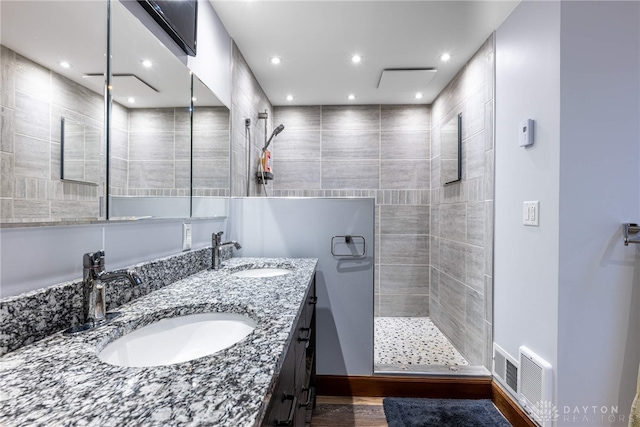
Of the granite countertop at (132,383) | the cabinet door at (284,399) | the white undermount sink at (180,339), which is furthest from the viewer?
the white undermount sink at (180,339)

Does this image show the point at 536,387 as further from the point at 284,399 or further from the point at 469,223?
the point at 284,399

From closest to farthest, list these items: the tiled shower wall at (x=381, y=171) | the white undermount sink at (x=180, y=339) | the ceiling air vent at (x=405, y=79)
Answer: the white undermount sink at (x=180, y=339) → the ceiling air vent at (x=405, y=79) → the tiled shower wall at (x=381, y=171)

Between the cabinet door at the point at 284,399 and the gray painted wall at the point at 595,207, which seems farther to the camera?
the gray painted wall at the point at 595,207

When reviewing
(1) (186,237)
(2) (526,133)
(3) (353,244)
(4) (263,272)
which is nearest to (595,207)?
(2) (526,133)

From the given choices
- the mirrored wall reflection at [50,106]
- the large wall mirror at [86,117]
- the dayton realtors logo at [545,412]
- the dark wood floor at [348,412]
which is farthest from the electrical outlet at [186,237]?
the dayton realtors logo at [545,412]

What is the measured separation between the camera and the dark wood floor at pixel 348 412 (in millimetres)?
1724

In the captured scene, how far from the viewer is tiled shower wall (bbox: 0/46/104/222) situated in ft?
2.13

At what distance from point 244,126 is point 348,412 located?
207cm

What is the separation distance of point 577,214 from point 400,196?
198 cm

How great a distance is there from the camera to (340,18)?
1.84 metres

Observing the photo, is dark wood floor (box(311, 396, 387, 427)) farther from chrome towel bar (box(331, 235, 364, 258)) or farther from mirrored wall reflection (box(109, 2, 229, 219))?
mirrored wall reflection (box(109, 2, 229, 219))

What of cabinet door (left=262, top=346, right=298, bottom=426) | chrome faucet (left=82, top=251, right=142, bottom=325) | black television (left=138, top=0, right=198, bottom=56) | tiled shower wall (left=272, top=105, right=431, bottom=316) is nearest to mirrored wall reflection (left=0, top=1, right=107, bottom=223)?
chrome faucet (left=82, top=251, right=142, bottom=325)

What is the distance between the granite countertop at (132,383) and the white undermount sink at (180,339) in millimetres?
38

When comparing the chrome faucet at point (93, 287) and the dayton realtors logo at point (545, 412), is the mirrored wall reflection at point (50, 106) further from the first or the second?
the dayton realtors logo at point (545, 412)
